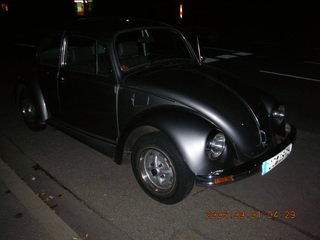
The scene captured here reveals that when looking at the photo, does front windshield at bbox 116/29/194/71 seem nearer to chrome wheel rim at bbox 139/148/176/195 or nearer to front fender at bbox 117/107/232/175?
front fender at bbox 117/107/232/175

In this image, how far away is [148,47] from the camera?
4.32m

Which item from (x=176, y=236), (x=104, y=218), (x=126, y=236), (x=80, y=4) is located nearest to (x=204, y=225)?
(x=176, y=236)

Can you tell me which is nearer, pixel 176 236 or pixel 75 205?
pixel 176 236

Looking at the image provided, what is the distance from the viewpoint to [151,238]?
9.68ft

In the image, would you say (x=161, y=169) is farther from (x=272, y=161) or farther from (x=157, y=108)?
(x=272, y=161)

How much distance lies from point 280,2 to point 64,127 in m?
21.5

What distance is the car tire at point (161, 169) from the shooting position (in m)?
3.11

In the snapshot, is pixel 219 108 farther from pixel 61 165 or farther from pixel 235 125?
pixel 61 165

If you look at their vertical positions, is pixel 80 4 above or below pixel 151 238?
above

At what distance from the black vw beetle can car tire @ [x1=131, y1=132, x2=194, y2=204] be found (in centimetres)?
1

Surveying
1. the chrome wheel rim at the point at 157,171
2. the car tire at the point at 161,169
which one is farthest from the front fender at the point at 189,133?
the chrome wheel rim at the point at 157,171

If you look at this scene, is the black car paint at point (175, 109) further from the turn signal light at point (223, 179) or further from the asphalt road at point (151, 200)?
the asphalt road at point (151, 200)
